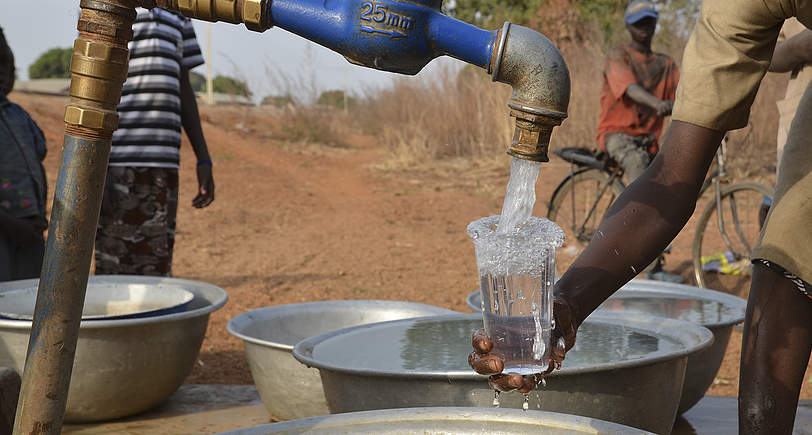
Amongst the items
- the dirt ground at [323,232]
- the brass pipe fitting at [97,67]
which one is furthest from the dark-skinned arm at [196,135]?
the brass pipe fitting at [97,67]

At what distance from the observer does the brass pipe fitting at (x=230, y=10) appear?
37.5 inches

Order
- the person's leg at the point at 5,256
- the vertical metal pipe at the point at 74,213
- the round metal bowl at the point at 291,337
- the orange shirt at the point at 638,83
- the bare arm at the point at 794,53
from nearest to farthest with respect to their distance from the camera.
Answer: the vertical metal pipe at the point at 74,213 < the round metal bowl at the point at 291,337 < the bare arm at the point at 794,53 < the person's leg at the point at 5,256 < the orange shirt at the point at 638,83

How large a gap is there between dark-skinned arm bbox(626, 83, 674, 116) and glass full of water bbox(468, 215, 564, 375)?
3961mm

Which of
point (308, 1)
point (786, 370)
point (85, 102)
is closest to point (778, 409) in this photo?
point (786, 370)

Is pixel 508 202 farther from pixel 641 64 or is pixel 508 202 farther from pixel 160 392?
pixel 641 64

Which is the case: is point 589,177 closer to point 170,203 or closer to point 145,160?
point 170,203

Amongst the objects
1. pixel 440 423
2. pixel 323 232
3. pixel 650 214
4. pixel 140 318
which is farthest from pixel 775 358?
pixel 323 232

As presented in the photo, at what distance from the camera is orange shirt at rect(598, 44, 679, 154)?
17.0 ft

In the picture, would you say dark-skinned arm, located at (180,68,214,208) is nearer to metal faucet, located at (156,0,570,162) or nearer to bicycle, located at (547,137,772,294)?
metal faucet, located at (156,0,570,162)

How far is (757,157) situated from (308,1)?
30.9 ft

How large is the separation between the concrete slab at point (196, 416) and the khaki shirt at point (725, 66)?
162 cm

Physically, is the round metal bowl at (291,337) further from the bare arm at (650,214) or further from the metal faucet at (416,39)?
the metal faucet at (416,39)

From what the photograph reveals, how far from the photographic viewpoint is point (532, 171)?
3.54ft

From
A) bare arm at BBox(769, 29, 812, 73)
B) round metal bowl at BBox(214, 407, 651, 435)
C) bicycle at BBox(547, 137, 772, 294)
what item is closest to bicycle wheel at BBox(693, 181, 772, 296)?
bicycle at BBox(547, 137, 772, 294)
